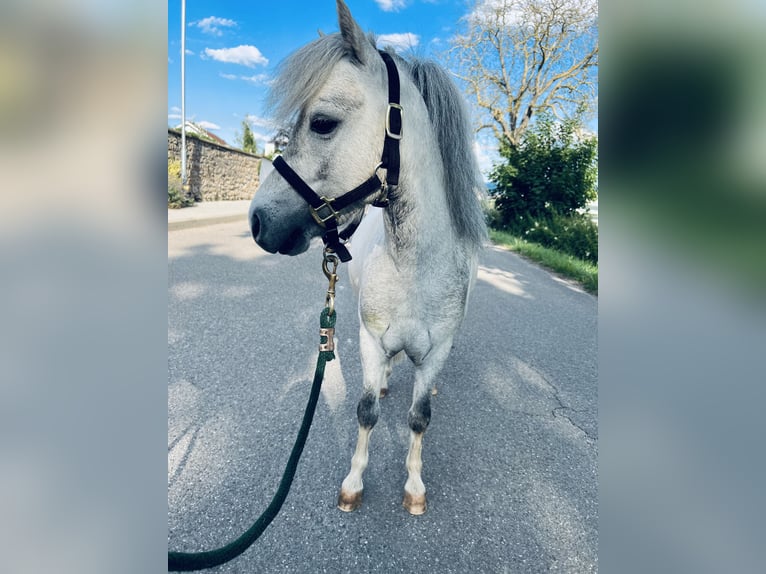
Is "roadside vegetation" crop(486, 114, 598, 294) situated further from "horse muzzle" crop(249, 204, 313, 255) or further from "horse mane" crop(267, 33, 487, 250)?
"horse muzzle" crop(249, 204, 313, 255)

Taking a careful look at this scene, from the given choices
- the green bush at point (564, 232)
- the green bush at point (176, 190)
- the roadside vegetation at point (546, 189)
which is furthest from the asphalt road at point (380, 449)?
the green bush at point (176, 190)

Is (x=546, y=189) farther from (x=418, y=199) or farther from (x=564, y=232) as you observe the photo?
(x=418, y=199)

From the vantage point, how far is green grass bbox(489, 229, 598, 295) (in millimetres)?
6616

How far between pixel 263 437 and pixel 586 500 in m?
1.78

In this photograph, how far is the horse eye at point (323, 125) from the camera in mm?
1259

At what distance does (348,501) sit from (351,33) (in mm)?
1920

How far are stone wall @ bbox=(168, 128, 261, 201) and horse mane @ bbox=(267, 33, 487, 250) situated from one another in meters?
11.8

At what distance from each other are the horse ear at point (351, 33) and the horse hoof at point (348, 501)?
1822 millimetres

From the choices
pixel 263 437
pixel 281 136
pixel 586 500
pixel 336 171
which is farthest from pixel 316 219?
pixel 586 500

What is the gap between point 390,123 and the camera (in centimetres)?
130

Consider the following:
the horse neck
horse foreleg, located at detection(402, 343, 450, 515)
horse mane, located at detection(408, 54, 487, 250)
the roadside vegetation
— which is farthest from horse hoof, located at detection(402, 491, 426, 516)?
the roadside vegetation
